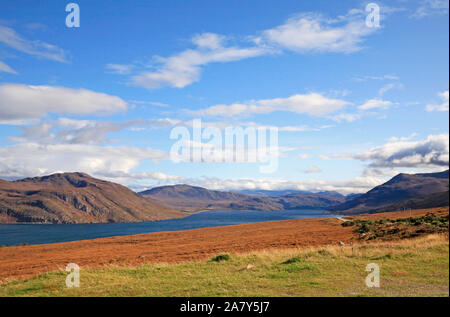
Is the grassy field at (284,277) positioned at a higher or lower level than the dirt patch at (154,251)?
higher

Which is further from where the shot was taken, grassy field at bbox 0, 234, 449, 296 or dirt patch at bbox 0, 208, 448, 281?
dirt patch at bbox 0, 208, 448, 281

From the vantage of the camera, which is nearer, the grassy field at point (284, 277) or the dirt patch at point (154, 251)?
the grassy field at point (284, 277)

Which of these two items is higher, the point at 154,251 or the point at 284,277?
the point at 284,277

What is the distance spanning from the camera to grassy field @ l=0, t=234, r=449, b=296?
1269 cm

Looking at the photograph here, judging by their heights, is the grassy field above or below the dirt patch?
above

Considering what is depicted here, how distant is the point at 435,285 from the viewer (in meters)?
12.6

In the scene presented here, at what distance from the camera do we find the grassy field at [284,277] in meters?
12.7

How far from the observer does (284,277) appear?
1539cm

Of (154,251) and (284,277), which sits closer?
(284,277)
